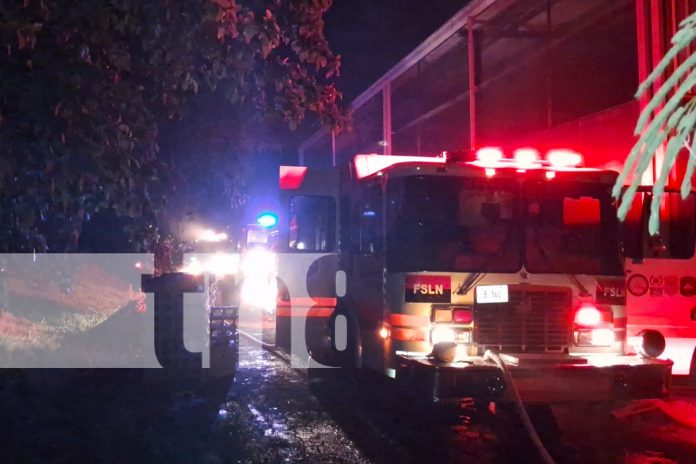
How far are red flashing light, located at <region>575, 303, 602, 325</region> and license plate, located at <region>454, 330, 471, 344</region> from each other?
1.07 m

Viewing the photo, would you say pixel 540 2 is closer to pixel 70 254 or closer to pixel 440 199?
A: pixel 440 199

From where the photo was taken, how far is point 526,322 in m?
6.62

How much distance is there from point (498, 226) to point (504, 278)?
504 mm

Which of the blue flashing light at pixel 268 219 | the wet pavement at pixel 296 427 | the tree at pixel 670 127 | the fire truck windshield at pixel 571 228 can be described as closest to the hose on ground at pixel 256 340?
the blue flashing light at pixel 268 219

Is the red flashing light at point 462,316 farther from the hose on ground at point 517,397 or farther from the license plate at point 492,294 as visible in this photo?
the hose on ground at point 517,397

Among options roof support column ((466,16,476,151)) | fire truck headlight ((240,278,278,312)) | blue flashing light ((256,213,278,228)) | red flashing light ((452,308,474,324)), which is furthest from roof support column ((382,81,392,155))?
red flashing light ((452,308,474,324))

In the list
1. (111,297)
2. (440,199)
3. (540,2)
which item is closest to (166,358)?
(440,199)

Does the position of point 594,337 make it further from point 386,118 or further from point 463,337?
point 386,118

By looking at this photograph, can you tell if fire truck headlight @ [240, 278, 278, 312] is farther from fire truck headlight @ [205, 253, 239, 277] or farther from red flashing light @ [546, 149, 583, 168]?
red flashing light @ [546, 149, 583, 168]

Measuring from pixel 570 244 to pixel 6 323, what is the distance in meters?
9.80

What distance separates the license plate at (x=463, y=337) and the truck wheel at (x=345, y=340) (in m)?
1.71

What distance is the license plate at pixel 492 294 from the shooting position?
652cm

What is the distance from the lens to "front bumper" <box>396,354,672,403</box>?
604 centimetres

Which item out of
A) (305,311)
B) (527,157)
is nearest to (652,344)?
(527,157)
